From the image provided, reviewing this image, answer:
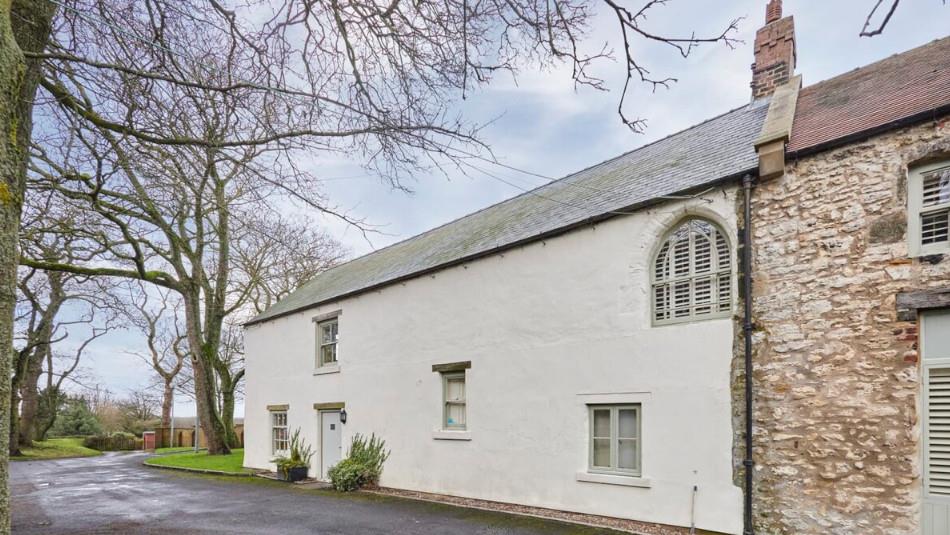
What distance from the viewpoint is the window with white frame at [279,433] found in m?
18.8

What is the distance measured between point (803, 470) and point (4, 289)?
8.18 metres

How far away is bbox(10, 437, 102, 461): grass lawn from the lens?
93.3 feet

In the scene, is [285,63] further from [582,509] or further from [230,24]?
[582,509]

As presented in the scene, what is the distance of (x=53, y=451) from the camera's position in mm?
31016

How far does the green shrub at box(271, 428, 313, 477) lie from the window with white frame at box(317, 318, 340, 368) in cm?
221

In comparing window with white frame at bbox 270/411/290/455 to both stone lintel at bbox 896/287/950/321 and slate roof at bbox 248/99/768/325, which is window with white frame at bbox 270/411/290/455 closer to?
slate roof at bbox 248/99/768/325

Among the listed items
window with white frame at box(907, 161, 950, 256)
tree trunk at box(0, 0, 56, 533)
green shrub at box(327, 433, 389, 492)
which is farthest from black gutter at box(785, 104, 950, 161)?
green shrub at box(327, 433, 389, 492)

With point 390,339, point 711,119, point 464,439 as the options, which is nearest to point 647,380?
point 464,439

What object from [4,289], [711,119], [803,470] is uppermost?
[711,119]

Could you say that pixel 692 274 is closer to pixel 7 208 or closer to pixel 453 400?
pixel 453 400

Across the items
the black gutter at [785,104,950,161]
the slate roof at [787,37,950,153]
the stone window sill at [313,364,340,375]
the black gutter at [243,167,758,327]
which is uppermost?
the slate roof at [787,37,950,153]

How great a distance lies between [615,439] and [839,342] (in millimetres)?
3581

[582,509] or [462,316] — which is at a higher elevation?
[462,316]

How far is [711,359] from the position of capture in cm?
866
